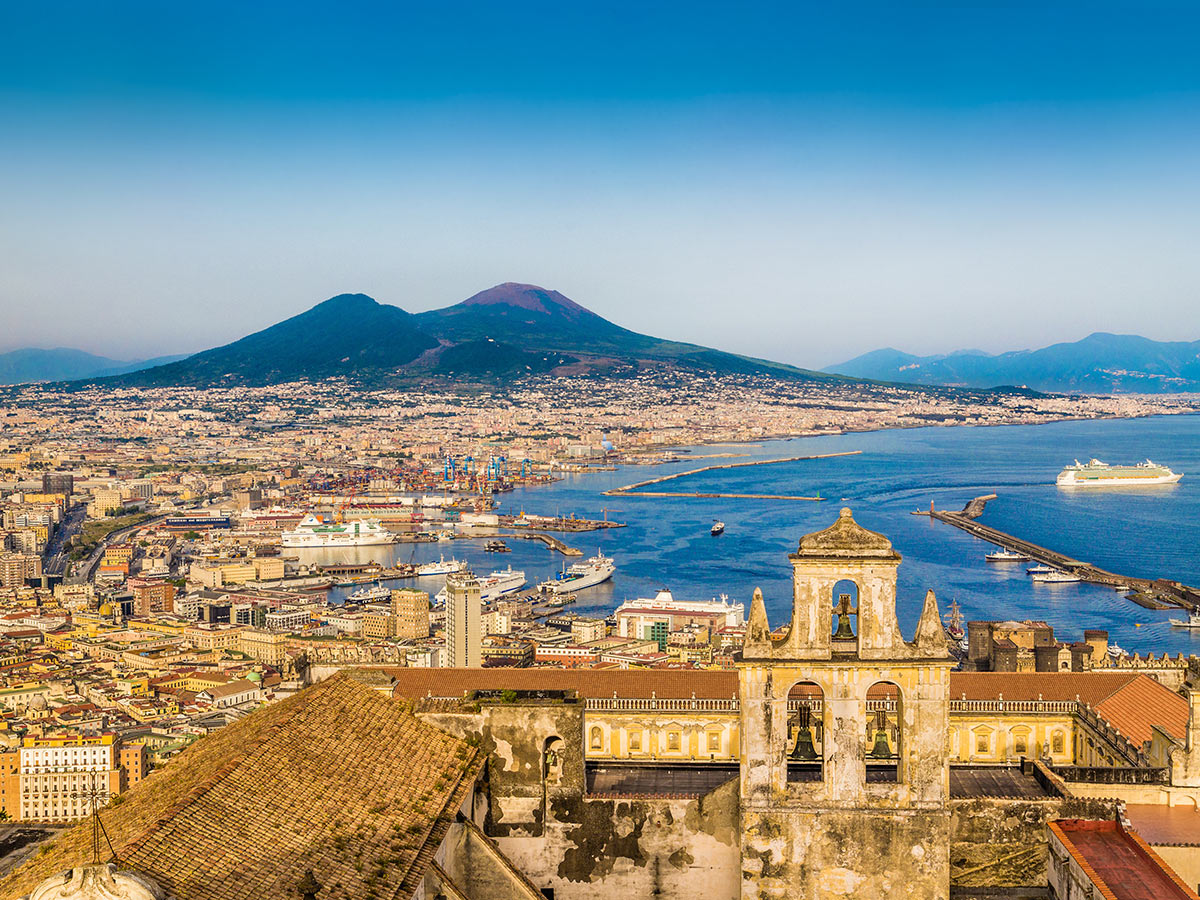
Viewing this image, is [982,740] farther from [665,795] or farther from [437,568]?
[437,568]

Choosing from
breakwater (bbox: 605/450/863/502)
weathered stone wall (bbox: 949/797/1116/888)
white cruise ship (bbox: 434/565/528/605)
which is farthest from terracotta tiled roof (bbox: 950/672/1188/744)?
breakwater (bbox: 605/450/863/502)

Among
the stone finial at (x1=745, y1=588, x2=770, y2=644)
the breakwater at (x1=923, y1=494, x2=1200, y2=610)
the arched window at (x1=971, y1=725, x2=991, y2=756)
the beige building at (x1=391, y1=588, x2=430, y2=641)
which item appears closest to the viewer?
the stone finial at (x1=745, y1=588, x2=770, y2=644)

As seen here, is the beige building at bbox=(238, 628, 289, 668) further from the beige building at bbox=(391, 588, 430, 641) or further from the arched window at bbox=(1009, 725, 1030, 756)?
the arched window at bbox=(1009, 725, 1030, 756)

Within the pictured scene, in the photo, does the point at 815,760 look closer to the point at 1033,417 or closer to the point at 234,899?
the point at 234,899

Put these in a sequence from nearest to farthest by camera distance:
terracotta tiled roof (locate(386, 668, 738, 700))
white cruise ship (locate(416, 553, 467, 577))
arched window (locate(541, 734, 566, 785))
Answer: arched window (locate(541, 734, 566, 785)), terracotta tiled roof (locate(386, 668, 738, 700)), white cruise ship (locate(416, 553, 467, 577))

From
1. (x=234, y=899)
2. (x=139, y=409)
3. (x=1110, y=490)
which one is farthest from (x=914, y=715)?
(x=139, y=409)

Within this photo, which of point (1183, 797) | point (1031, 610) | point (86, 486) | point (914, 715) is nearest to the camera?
point (914, 715)
